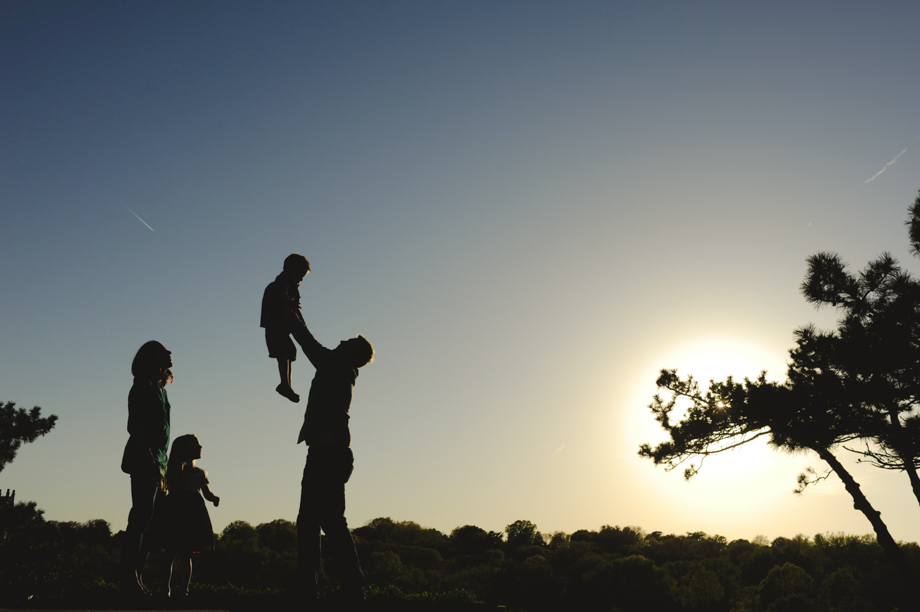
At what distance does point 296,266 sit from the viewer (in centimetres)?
470

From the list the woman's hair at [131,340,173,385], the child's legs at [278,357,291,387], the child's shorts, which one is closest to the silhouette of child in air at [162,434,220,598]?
the woman's hair at [131,340,173,385]

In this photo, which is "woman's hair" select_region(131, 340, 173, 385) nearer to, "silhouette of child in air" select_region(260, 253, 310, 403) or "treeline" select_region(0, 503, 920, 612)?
"silhouette of child in air" select_region(260, 253, 310, 403)

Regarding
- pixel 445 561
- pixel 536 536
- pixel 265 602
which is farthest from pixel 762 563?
pixel 265 602

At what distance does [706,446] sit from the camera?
49.9 feet

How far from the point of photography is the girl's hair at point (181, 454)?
6.35m

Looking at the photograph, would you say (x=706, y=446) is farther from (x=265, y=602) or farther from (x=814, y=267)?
(x=265, y=602)

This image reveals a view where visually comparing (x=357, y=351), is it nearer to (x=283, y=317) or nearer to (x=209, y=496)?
(x=283, y=317)

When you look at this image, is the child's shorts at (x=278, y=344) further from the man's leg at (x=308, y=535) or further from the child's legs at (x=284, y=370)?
the man's leg at (x=308, y=535)

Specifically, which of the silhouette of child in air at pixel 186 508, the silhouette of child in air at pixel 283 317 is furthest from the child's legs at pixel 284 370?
the silhouette of child in air at pixel 186 508

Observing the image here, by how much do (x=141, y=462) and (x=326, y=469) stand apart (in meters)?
1.61

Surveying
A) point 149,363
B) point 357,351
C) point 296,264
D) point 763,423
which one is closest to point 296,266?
point 296,264

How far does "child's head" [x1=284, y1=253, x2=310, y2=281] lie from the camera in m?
4.67

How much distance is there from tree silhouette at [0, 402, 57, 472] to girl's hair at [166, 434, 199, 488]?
1701 centimetres

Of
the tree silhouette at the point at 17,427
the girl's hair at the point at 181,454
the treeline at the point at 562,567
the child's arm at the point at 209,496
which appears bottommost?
the treeline at the point at 562,567
